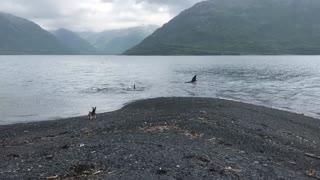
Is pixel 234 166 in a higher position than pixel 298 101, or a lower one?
higher

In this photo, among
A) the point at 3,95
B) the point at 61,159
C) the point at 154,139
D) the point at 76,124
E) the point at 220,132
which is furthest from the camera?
the point at 3,95

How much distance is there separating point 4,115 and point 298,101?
3786 centimetres

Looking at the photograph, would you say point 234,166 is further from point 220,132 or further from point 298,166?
point 220,132

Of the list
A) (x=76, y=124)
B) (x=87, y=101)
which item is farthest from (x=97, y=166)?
(x=87, y=101)

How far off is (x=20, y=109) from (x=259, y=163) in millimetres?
37426

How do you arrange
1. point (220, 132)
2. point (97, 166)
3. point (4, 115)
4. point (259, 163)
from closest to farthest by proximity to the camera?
point (97, 166)
point (259, 163)
point (220, 132)
point (4, 115)

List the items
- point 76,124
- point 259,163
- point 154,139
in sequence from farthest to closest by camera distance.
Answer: point 76,124
point 154,139
point 259,163

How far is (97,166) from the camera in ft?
53.2

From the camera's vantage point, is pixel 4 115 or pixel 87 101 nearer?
pixel 4 115

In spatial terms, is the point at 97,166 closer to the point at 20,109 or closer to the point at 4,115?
the point at 4,115

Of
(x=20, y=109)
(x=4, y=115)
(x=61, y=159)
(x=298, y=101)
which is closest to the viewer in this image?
(x=61, y=159)

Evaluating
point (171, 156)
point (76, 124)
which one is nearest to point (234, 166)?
point (171, 156)

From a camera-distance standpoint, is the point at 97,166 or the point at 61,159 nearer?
the point at 97,166

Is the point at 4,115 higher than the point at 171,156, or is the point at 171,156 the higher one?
the point at 171,156
